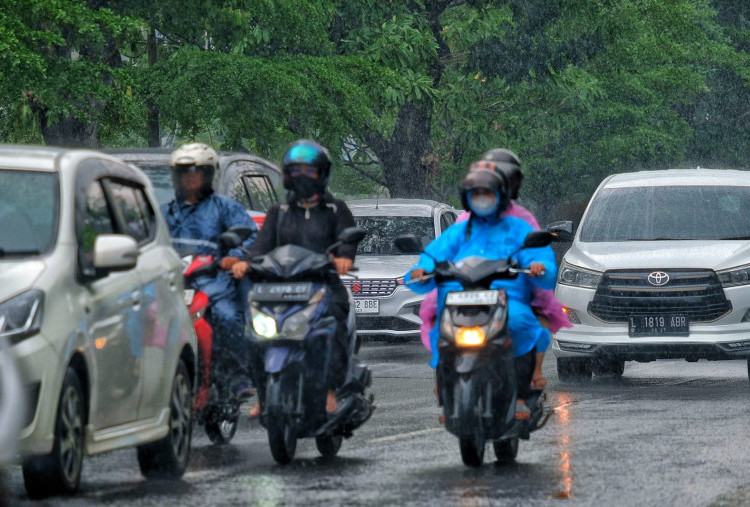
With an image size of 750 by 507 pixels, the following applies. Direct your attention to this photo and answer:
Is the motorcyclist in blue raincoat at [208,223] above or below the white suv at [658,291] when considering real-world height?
above

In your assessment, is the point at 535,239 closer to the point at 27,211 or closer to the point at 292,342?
the point at 292,342

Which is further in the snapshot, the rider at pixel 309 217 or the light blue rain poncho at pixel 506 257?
the rider at pixel 309 217

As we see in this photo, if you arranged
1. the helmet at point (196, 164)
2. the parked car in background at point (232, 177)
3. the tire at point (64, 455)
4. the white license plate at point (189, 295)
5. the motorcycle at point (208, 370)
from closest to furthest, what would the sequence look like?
1. the tire at point (64, 455)
2. the motorcycle at point (208, 370)
3. the helmet at point (196, 164)
4. the white license plate at point (189, 295)
5. the parked car in background at point (232, 177)

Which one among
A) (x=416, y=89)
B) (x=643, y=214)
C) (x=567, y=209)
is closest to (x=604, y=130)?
(x=567, y=209)

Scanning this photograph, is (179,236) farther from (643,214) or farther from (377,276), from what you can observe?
(377,276)

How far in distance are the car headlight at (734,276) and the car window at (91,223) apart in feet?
26.2

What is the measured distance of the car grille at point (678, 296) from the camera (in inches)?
627

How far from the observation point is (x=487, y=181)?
32.8 feet

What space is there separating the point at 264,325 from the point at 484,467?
1.43 meters

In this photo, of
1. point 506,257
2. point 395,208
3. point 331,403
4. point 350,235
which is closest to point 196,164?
point 350,235

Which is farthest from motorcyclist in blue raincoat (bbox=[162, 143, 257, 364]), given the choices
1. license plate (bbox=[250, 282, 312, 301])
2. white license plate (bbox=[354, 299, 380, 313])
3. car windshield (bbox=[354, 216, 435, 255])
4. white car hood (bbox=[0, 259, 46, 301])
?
car windshield (bbox=[354, 216, 435, 255])

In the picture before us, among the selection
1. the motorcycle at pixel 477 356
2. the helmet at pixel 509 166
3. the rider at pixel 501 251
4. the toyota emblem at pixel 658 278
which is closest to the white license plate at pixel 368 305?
the toyota emblem at pixel 658 278

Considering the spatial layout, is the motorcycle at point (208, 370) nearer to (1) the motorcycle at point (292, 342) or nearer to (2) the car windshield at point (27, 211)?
(1) the motorcycle at point (292, 342)

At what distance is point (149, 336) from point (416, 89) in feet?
75.4
